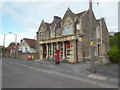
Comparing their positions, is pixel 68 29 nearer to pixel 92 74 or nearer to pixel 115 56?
pixel 115 56

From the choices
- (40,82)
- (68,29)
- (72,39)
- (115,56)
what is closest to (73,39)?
(72,39)

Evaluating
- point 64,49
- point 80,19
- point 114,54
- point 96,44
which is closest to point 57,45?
point 64,49

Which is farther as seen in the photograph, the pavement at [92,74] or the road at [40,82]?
the pavement at [92,74]

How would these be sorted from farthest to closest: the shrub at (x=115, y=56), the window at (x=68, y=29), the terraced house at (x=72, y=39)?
the window at (x=68, y=29)
the terraced house at (x=72, y=39)
the shrub at (x=115, y=56)

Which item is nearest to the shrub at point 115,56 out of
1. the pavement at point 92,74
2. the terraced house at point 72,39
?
the terraced house at point 72,39

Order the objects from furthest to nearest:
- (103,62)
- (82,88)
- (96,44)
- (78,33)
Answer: (96,44), (78,33), (103,62), (82,88)

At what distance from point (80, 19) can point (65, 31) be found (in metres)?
3.90

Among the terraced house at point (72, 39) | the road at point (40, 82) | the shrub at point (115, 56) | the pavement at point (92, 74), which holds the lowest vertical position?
the pavement at point (92, 74)

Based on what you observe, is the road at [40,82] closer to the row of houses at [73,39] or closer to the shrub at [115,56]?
the row of houses at [73,39]

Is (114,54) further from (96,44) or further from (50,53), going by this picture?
(50,53)

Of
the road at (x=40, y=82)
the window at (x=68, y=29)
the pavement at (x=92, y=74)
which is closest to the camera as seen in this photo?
the road at (x=40, y=82)

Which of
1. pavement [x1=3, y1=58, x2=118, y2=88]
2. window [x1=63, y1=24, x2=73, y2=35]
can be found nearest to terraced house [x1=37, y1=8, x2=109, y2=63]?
window [x1=63, y1=24, x2=73, y2=35]

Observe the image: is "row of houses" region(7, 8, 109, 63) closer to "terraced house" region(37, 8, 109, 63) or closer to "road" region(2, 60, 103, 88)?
"terraced house" region(37, 8, 109, 63)

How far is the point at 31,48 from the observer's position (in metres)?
32.6
